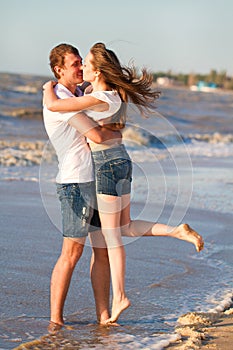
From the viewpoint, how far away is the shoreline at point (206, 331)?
402cm

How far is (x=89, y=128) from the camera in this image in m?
4.18

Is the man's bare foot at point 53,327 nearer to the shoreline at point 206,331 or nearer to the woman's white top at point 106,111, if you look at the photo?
the shoreline at point 206,331

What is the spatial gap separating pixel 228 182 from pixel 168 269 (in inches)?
211

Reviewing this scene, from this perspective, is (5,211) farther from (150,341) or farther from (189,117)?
(189,117)

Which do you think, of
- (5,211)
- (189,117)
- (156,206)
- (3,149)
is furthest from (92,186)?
(189,117)

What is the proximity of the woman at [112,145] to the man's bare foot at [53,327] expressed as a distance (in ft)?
1.08

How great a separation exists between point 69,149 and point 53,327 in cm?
108

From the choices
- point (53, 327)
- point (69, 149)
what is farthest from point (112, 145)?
point (53, 327)

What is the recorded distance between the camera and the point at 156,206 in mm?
5637

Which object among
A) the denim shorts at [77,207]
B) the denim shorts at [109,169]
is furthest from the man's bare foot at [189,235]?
the denim shorts at [77,207]

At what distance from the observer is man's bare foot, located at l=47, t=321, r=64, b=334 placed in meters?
4.24

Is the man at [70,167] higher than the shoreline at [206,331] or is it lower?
higher

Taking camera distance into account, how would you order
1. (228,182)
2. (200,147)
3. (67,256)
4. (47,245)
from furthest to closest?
1. (200,147)
2. (228,182)
3. (47,245)
4. (67,256)

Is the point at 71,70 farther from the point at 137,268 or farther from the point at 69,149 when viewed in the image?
the point at 137,268
